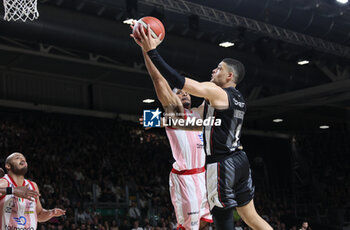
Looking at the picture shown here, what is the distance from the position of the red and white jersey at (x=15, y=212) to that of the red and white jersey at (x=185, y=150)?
6.46 ft

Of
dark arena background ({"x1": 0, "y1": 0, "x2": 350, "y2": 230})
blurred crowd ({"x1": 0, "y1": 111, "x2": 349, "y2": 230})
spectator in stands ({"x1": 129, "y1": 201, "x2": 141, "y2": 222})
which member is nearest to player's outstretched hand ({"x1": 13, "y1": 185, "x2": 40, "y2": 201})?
dark arena background ({"x1": 0, "y1": 0, "x2": 350, "y2": 230})

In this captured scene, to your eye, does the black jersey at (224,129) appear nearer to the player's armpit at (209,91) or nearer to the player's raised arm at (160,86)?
the player's armpit at (209,91)

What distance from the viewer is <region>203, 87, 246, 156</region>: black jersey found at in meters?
5.37

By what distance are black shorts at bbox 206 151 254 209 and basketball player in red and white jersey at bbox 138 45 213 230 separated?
5.39 ft

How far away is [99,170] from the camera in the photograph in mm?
19859

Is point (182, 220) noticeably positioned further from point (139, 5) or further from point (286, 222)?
point (286, 222)

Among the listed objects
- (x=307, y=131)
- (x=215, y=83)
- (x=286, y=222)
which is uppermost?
(x=307, y=131)

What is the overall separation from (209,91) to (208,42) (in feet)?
36.1

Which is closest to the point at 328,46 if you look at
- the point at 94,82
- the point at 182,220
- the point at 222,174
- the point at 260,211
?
the point at 260,211

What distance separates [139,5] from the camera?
14023 mm

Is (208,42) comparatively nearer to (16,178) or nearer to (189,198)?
(189,198)

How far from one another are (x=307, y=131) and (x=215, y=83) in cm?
2331

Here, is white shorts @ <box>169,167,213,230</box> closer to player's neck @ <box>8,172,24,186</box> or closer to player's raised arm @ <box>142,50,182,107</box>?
player's raised arm @ <box>142,50,182,107</box>

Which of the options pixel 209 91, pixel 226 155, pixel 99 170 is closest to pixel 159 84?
pixel 209 91
